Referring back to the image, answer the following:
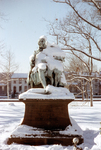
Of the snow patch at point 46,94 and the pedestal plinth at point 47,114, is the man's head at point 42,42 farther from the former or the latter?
the pedestal plinth at point 47,114

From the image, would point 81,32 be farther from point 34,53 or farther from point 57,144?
point 57,144

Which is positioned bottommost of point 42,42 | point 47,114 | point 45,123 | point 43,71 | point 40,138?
point 40,138

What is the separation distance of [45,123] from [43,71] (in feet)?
4.41

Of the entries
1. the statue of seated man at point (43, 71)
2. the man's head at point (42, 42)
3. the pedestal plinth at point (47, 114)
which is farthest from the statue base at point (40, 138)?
the man's head at point (42, 42)

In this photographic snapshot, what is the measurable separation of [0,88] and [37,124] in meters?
41.0

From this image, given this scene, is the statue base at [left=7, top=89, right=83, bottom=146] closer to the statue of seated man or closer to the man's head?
the statue of seated man

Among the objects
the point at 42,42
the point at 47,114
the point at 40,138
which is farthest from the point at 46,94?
the point at 42,42

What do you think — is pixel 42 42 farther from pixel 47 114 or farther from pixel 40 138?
pixel 40 138

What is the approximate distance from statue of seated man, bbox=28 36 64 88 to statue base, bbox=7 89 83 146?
1.68 ft

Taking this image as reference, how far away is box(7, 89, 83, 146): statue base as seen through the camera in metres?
3.79

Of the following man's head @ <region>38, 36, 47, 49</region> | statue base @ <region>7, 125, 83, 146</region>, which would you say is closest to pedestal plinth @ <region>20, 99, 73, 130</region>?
statue base @ <region>7, 125, 83, 146</region>

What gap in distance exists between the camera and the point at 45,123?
4.09 meters

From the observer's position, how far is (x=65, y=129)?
401 centimetres

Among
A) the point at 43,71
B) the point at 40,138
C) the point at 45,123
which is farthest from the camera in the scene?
the point at 43,71
